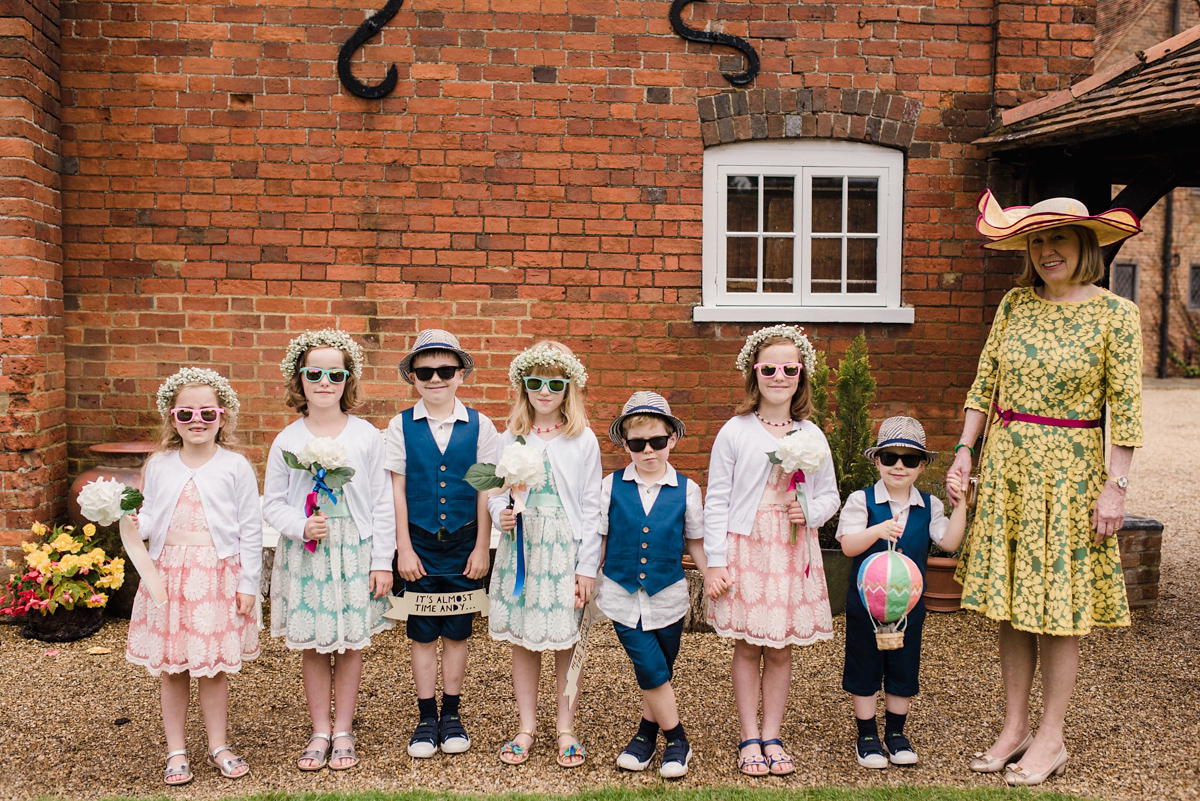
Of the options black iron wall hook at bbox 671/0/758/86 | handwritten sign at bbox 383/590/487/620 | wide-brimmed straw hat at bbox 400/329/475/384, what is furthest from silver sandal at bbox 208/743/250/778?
black iron wall hook at bbox 671/0/758/86

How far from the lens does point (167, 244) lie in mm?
5543

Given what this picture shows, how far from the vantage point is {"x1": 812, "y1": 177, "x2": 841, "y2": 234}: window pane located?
19.3 ft

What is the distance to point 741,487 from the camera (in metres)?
3.29

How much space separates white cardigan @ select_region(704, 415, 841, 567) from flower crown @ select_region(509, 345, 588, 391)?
2.01ft

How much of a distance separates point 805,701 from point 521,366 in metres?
2.11

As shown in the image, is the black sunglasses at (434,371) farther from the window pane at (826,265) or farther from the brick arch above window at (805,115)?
the window pane at (826,265)

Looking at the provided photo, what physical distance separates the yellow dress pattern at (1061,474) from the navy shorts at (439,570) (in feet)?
6.54

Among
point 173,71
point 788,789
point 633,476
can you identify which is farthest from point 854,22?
point 788,789

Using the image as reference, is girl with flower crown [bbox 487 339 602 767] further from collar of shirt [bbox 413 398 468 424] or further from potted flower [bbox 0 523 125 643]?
potted flower [bbox 0 523 125 643]

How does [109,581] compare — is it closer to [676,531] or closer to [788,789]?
[676,531]

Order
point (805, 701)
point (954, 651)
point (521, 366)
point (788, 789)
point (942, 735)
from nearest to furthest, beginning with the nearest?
1. point (788, 789)
2. point (521, 366)
3. point (942, 735)
4. point (805, 701)
5. point (954, 651)

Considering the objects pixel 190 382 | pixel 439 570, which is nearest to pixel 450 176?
pixel 190 382

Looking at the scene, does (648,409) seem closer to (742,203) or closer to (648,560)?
(648,560)

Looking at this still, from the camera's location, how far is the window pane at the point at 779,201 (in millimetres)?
5879
